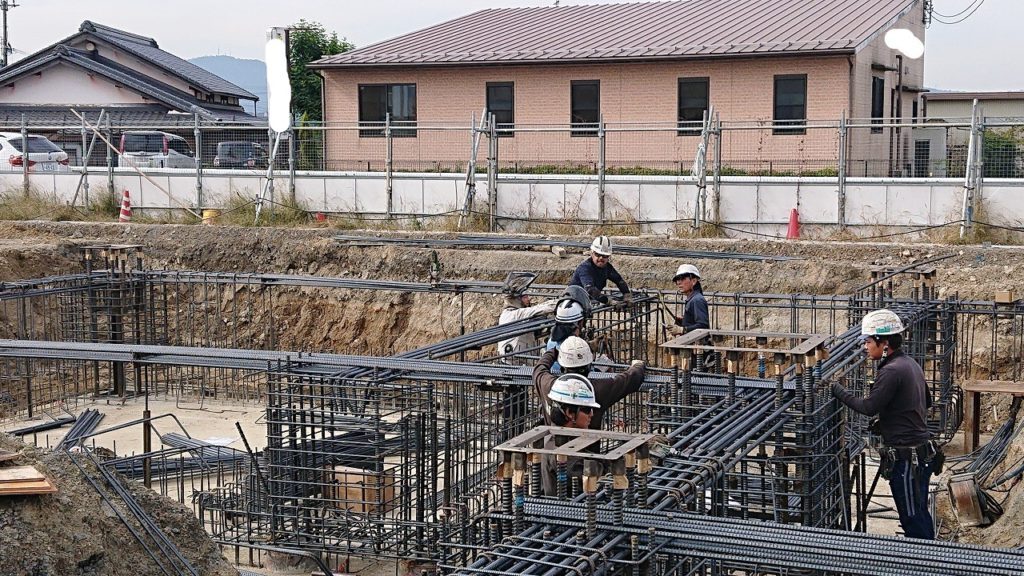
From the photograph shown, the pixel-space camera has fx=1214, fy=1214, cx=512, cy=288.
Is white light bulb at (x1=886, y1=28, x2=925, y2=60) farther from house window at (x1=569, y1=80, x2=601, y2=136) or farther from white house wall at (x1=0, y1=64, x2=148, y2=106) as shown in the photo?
white house wall at (x1=0, y1=64, x2=148, y2=106)

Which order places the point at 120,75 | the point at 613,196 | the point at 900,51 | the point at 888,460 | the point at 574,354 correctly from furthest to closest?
the point at 120,75, the point at 900,51, the point at 613,196, the point at 888,460, the point at 574,354

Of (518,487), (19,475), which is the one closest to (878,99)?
(19,475)

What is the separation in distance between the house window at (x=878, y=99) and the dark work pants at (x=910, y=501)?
2157 cm

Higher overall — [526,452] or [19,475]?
[526,452]

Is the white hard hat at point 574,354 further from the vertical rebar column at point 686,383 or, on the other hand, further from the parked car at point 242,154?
the parked car at point 242,154

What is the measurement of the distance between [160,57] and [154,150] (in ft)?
37.4

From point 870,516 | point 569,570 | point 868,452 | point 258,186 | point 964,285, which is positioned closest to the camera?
point 569,570

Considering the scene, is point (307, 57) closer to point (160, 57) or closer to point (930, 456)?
point (160, 57)

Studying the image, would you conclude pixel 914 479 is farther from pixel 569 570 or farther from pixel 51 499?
pixel 51 499

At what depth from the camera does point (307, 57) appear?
4662cm

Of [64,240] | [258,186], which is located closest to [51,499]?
[64,240]

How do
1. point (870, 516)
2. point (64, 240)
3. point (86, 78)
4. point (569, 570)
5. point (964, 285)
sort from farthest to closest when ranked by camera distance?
1. point (86, 78)
2. point (64, 240)
3. point (964, 285)
4. point (870, 516)
5. point (569, 570)

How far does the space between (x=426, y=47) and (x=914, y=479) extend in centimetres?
2392

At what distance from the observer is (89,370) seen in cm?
1891
